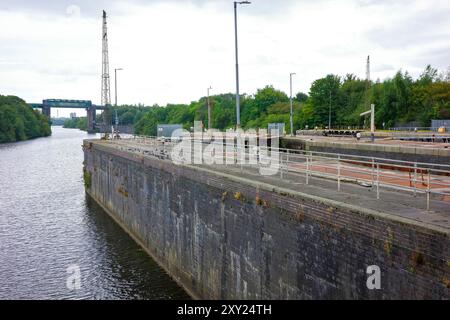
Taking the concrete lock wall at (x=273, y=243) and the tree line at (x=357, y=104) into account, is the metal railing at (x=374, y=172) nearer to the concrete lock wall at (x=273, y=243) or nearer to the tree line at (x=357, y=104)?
the concrete lock wall at (x=273, y=243)

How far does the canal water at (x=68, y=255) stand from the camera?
18.8m

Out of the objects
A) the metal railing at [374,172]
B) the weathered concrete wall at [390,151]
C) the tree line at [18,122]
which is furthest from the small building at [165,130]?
the tree line at [18,122]

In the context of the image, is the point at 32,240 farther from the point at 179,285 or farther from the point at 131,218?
the point at 179,285

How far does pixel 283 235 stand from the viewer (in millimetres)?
11789

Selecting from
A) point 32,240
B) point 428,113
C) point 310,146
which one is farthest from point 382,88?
point 32,240

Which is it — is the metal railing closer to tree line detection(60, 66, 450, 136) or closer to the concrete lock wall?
the concrete lock wall

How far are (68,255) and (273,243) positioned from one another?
14.6 meters

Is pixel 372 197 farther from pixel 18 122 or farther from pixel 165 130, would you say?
pixel 18 122

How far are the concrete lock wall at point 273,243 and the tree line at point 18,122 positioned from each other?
111603 millimetres

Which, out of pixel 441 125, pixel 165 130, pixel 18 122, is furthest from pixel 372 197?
pixel 18 122

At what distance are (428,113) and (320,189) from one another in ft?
160

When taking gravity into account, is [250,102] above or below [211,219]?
above

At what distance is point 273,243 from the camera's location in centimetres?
1231

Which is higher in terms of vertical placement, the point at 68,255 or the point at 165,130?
the point at 165,130
